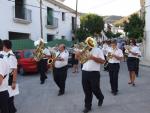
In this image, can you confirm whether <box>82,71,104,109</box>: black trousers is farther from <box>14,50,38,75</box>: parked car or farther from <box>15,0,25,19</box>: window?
<box>15,0,25,19</box>: window

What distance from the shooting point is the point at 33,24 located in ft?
111

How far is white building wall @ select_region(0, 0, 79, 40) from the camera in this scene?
93.2 feet

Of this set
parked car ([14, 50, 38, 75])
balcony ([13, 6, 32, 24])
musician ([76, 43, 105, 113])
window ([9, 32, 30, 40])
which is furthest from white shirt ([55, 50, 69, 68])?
window ([9, 32, 30, 40])

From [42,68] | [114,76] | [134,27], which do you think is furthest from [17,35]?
[114,76]

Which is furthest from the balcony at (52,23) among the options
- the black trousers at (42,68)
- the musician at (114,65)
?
the musician at (114,65)

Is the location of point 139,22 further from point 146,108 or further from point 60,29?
point 146,108

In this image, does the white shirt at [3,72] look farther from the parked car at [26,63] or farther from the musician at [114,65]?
the parked car at [26,63]

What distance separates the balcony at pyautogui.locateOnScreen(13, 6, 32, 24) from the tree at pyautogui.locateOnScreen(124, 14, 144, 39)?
8502mm

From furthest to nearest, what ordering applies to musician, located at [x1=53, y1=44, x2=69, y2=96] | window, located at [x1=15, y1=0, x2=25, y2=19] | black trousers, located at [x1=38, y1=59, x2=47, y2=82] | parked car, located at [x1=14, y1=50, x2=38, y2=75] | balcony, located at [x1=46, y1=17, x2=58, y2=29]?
1. balcony, located at [x1=46, y1=17, x2=58, y2=29]
2. window, located at [x1=15, y1=0, x2=25, y2=19]
3. parked car, located at [x1=14, y1=50, x2=38, y2=75]
4. black trousers, located at [x1=38, y1=59, x2=47, y2=82]
5. musician, located at [x1=53, y1=44, x2=69, y2=96]

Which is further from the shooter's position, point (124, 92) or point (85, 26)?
point (85, 26)

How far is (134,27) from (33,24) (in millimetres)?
8497

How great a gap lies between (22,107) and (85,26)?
1744 inches

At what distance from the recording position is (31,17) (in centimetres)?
3322

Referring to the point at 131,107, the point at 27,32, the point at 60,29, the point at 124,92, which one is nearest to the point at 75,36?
the point at 60,29
